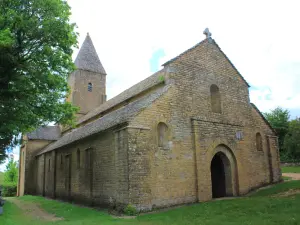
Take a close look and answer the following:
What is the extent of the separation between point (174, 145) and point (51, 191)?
1565cm

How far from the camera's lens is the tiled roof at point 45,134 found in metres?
33.8

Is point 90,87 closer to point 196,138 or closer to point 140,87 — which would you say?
point 140,87

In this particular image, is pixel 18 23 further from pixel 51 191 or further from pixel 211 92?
pixel 51 191

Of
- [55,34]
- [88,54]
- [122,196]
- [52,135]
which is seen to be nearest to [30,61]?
[55,34]

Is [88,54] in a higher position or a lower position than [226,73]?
higher

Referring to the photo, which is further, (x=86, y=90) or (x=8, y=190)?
(x=8, y=190)

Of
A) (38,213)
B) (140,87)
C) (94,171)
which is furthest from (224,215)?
(140,87)

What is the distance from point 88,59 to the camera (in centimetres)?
3781

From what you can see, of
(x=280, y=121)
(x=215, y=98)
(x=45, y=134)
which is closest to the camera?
(x=215, y=98)

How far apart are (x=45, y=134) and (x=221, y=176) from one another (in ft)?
77.3

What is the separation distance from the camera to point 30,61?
49.4 ft

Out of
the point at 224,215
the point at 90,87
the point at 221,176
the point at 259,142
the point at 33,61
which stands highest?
the point at 90,87

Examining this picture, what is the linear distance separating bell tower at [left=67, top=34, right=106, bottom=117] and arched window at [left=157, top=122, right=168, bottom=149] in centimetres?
2135

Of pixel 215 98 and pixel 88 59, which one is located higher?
pixel 88 59
